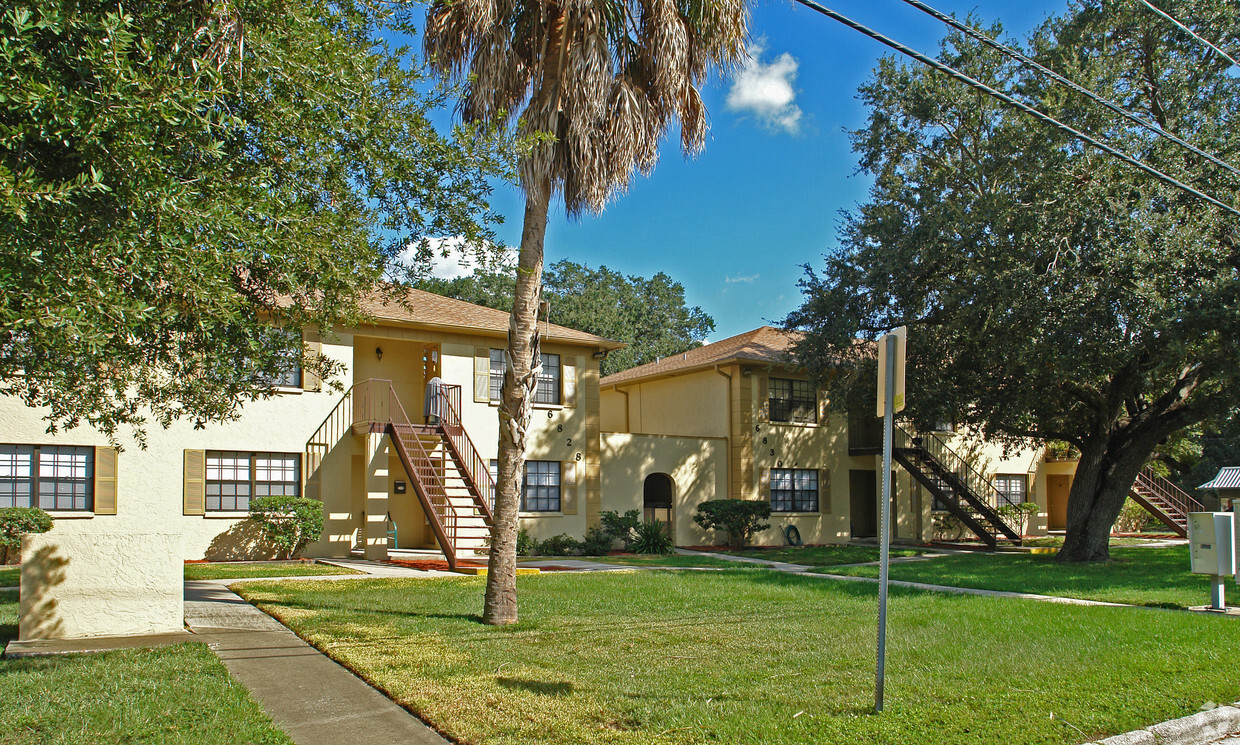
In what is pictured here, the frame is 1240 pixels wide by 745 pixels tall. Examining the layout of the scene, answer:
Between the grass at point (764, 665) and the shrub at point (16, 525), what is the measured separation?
24.3 ft

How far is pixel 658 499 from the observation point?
26438mm

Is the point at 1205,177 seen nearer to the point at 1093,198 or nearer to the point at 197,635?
the point at 1093,198

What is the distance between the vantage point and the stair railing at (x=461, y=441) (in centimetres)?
1981

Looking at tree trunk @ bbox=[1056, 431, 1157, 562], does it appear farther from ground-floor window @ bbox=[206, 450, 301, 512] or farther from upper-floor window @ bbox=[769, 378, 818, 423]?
ground-floor window @ bbox=[206, 450, 301, 512]

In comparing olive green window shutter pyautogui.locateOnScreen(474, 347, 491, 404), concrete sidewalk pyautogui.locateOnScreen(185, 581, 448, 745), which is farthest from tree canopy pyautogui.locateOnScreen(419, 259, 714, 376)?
concrete sidewalk pyautogui.locateOnScreen(185, 581, 448, 745)

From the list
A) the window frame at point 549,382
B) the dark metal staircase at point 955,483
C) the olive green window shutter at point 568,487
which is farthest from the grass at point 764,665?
the dark metal staircase at point 955,483

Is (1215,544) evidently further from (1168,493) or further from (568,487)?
(1168,493)

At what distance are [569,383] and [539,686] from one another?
1737cm

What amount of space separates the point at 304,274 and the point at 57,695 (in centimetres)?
410

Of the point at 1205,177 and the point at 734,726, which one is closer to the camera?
the point at 734,726

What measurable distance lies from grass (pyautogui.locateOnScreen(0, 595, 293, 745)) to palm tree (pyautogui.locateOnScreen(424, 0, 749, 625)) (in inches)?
136

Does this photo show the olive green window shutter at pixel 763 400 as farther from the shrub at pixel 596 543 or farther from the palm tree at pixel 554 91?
the palm tree at pixel 554 91

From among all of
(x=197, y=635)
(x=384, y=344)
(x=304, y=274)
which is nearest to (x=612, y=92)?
(x=304, y=274)

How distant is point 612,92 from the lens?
1070 cm
